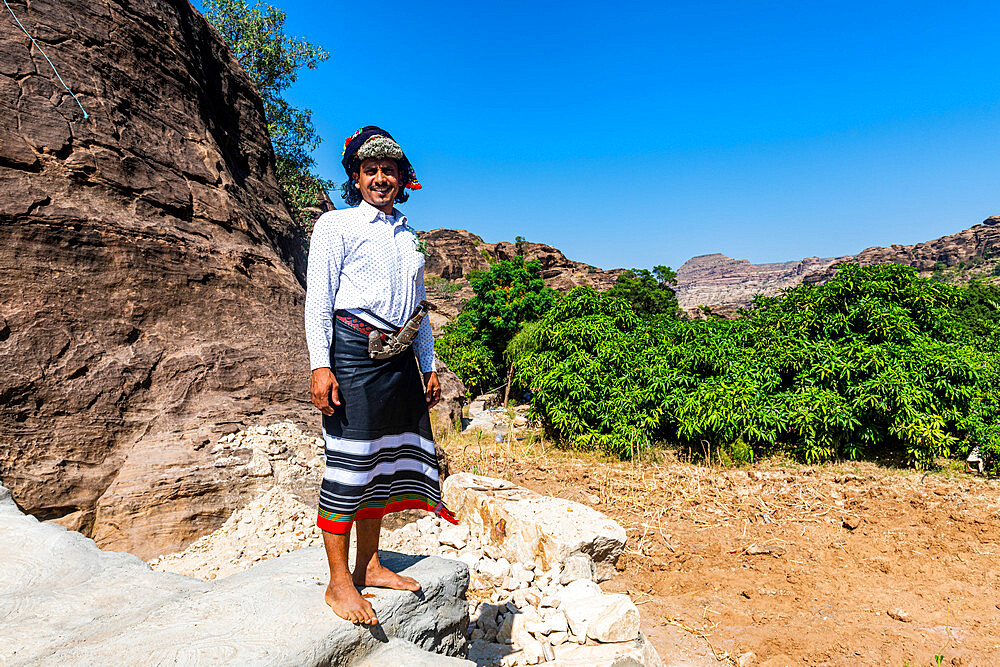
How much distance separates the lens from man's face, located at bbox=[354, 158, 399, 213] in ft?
6.98

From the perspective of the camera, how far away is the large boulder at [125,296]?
10.8ft

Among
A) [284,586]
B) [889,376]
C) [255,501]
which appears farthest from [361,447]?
[889,376]

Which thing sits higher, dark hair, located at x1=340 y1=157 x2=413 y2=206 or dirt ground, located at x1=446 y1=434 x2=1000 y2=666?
dark hair, located at x1=340 y1=157 x2=413 y2=206

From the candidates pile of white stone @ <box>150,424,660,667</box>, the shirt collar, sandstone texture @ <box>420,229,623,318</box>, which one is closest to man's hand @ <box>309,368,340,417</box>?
the shirt collar

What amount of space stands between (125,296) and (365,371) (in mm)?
2944

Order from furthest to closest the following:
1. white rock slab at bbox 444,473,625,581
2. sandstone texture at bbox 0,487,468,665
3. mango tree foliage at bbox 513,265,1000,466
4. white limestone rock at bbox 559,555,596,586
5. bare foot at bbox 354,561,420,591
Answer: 1. mango tree foliage at bbox 513,265,1000,466
2. white rock slab at bbox 444,473,625,581
3. white limestone rock at bbox 559,555,596,586
4. bare foot at bbox 354,561,420,591
5. sandstone texture at bbox 0,487,468,665

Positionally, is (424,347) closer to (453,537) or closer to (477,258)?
(453,537)

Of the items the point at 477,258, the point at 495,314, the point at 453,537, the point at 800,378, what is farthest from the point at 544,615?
the point at 477,258

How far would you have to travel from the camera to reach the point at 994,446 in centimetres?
557

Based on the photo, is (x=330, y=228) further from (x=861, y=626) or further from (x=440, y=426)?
(x=440, y=426)

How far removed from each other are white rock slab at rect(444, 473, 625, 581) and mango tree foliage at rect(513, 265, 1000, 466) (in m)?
2.26

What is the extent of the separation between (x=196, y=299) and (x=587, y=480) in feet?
14.2

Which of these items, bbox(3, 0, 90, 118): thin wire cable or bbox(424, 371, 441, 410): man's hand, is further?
bbox(3, 0, 90, 118): thin wire cable

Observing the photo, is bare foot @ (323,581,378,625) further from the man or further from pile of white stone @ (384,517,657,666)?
pile of white stone @ (384,517,657,666)
